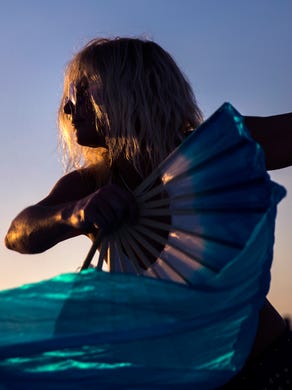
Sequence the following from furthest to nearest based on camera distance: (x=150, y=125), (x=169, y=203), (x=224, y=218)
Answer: (x=150, y=125)
(x=169, y=203)
(x=224, y=218)

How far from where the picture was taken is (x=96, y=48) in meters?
2.84

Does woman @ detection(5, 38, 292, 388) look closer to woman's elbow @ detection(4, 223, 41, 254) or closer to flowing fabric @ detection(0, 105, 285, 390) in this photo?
woman's elbow @ detection(4, 223, 41, 254)

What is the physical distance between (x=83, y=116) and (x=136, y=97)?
20 centimetres

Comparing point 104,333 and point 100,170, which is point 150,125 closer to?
point 100,170

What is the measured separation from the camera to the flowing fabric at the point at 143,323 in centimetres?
190

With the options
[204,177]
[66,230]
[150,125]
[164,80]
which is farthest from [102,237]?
[164,80]

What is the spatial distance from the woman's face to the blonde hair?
0.02 metres

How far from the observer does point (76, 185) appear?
2.82 metres

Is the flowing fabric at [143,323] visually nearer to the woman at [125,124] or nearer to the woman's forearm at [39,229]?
the woman's forearm at [39,229]

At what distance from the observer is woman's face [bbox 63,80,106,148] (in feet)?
8.85

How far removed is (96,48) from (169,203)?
35.4 inches

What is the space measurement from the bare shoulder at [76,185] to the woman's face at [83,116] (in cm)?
15

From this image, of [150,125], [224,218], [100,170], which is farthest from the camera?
[100,170]

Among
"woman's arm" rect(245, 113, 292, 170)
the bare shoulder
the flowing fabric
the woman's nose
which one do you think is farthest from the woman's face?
the flowing fabric
